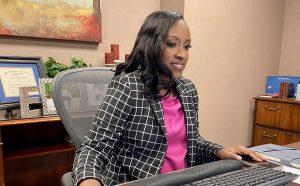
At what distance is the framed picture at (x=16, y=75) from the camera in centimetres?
177

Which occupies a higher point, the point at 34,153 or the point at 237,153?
the point at 237,153

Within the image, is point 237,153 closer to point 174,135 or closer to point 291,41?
point 174,135

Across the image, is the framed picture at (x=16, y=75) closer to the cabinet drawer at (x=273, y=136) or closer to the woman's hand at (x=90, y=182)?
the woman's hand at (x=90, y=182)

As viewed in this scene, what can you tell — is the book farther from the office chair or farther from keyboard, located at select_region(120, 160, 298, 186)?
the office chair

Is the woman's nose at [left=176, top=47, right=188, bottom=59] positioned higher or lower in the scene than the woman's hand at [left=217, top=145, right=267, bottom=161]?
higher

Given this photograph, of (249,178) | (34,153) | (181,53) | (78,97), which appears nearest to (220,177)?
(249,178)

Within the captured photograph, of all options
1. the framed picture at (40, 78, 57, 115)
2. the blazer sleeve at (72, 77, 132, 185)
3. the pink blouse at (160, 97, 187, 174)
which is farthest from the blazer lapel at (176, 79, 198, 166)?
the framed picture at (40, 78, 57, 115)

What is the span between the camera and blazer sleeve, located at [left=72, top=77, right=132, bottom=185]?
28.6 inches

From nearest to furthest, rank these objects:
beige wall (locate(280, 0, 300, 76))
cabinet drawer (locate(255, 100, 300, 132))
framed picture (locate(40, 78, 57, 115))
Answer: framed picture (locate(40, 78, 57, 115))
cabinet drawer (locate(255, 100, 300, 132))
beige wall (locate(280, 0, 300, 76))

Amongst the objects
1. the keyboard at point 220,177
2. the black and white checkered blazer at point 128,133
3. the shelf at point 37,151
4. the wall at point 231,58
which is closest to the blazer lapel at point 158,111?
the black and white checkered blazer at point 128,133

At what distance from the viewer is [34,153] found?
1.85m

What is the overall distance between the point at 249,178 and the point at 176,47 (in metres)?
0.44

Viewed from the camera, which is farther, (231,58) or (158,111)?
(231,58)

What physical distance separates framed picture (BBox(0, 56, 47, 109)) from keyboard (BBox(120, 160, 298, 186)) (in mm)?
1386
